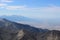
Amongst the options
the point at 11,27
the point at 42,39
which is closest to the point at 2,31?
the point at 11,27

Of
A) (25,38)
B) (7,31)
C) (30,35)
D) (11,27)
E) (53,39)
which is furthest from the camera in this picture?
(11,27)

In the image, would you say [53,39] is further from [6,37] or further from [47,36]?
[6,37]

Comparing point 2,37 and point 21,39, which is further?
point 2,37

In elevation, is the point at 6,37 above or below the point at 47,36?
below

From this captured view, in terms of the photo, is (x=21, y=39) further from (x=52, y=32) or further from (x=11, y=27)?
(x=11, y=27)

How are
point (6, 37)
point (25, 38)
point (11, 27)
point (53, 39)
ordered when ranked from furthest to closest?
point (11, 27) < point (6, 37) < point (25, 38) < point (53, 39)

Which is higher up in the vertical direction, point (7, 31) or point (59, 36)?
point (59, 36)

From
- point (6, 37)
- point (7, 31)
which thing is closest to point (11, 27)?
point (7, 31)

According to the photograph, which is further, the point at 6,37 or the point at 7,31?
the point at 7,31

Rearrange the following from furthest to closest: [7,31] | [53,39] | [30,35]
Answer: [7,31] < [30,35] < [53,39]
